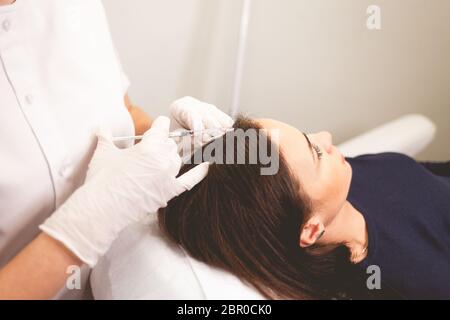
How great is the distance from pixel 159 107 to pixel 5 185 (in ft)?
2.89

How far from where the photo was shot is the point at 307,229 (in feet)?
2.79

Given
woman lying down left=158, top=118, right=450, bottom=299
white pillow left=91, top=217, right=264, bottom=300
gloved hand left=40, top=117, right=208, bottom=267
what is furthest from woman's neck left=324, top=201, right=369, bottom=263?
gloved hand left=40, top=117, right=208, bottom=267

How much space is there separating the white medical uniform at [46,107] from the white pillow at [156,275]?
0.40ft

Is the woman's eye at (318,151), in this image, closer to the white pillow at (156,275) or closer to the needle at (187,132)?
the needle at (187,132)

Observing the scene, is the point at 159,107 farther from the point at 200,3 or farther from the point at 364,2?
the point at 364,2

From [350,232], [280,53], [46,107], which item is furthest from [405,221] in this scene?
[46,107]

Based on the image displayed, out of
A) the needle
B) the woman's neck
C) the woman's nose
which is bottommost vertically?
the woman's neck

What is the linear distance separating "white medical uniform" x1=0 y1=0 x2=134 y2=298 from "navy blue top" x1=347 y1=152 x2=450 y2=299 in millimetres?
688

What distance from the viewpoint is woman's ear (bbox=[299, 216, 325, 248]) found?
2.77ft

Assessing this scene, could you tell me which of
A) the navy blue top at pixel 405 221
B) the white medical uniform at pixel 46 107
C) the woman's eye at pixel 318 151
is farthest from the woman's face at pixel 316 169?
the white medical uniform at pixel 46 107

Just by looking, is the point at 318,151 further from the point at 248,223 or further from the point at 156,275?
the point at 156,275

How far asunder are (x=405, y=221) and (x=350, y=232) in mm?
189

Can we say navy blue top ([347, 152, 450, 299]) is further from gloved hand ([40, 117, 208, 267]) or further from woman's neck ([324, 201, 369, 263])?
gloved hand ([40, 117, 208, 267])

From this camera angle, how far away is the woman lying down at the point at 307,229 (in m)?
0.81
